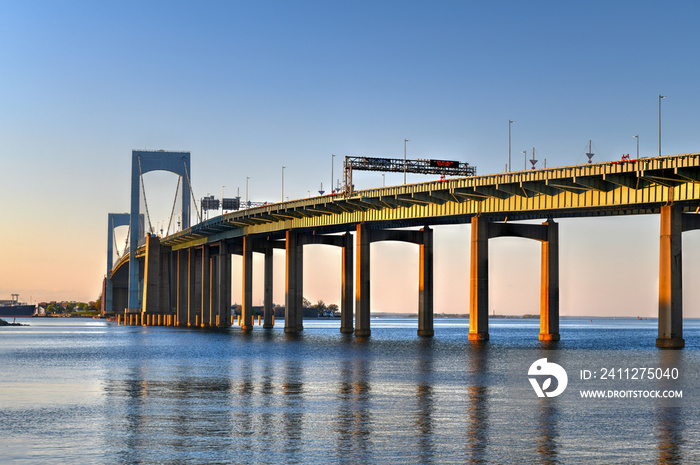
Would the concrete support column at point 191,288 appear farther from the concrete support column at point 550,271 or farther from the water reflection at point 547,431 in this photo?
the water reflection at point 547,431

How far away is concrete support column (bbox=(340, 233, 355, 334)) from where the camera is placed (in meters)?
128

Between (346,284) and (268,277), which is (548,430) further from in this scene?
(268,277)

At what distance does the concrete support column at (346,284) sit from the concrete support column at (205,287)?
48991 mm

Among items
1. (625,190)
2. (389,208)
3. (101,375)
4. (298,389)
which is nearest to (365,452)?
(298,389)

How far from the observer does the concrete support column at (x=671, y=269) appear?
74.5 m

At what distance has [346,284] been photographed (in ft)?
422

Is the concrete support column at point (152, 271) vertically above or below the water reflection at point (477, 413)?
above

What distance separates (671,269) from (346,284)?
196 ft

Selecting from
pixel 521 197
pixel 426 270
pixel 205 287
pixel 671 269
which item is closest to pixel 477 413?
pixel 671 269

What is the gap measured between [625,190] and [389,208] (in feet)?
115

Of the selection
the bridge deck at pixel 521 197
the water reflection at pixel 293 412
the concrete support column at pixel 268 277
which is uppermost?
the bridge deck at pixel 521 197

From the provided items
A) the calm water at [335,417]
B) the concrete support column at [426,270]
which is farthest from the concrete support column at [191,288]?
the calm water at [335,417]

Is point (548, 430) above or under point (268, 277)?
under

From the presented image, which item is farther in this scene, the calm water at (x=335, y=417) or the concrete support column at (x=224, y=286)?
the concrete support column at (x=224, y=286)
